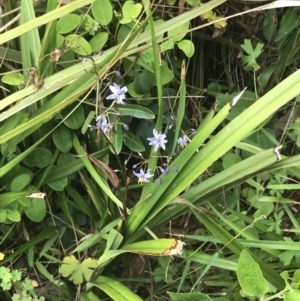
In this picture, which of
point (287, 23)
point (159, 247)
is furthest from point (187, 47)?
point (159, 247)

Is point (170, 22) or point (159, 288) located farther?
point (159, 288)

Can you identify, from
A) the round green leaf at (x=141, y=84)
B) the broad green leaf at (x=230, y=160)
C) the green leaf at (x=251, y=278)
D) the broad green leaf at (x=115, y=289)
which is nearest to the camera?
the green leaf at (x=251, y=278)

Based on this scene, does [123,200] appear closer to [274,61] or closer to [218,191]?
[218,191]

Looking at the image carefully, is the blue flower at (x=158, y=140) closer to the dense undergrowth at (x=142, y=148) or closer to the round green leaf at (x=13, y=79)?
the dense undergrowth at (x=142, y=148)

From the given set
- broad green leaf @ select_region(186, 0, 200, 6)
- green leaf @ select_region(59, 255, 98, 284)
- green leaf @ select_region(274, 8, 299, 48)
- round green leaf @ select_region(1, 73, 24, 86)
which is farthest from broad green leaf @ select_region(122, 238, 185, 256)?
green leaf @ select_region(274, 8, 299, 48)

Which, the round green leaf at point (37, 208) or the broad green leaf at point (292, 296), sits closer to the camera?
the broad green leaf at point (292, 296)

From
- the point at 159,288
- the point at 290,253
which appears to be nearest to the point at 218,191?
the point at 290,253

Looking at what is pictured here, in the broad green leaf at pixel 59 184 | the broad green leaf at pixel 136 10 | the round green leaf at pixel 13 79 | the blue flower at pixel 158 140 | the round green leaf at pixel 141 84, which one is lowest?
the broad green leaf at pixel 59 184

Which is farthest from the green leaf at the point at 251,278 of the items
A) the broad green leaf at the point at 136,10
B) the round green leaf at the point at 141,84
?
the broad green leaf at the point at 136,10

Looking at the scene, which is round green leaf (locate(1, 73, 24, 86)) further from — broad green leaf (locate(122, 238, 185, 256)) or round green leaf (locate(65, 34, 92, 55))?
broad green leaf (locate(122, 238, 185, 256))
